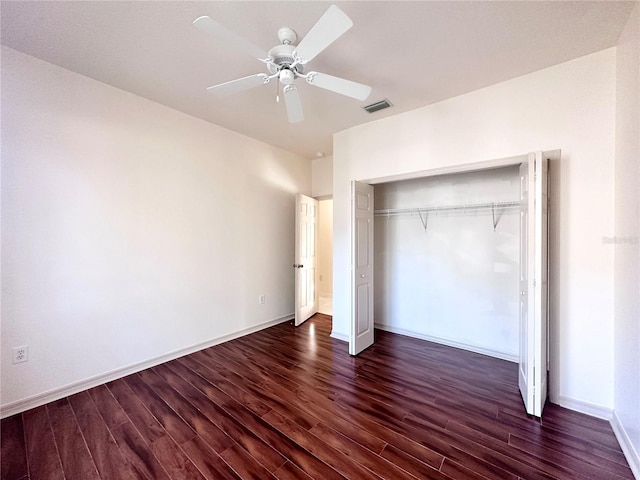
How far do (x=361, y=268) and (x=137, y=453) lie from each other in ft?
8.42

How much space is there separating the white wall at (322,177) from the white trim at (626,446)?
4155 millimetres

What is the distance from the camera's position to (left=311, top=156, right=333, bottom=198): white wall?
4.87 meters

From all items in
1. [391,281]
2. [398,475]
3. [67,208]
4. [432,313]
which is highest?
[67,208]

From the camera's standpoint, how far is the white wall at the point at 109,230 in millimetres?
2174

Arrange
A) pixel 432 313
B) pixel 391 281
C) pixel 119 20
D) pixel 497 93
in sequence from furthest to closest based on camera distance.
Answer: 1. pixel 391 281
2. pixel 432 313
3. pixel 497 93
4. pixel 119 20

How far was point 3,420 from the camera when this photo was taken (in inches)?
80.5

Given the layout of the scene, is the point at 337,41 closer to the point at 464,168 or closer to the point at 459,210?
the point at 464,168

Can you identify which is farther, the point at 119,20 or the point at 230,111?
the point at 230,111

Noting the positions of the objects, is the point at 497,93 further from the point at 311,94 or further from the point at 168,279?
the point at 168,279

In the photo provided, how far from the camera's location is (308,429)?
78.3 inches

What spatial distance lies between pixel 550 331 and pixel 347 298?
6.98 feet

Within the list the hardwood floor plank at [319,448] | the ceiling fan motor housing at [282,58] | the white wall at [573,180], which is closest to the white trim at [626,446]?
the white wall at [573,180]

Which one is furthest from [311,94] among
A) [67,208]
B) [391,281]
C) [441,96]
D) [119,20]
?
[391,281]

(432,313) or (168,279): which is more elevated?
(168,279)
